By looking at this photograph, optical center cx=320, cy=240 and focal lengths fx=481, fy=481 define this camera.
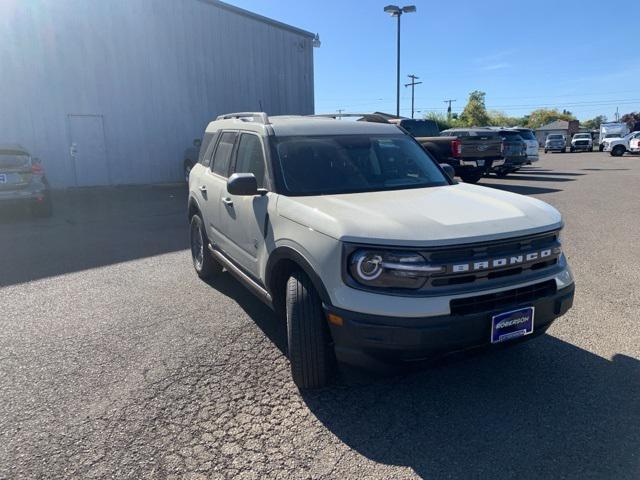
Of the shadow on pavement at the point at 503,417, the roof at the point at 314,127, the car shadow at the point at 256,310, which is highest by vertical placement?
the roof at the point at 314,127

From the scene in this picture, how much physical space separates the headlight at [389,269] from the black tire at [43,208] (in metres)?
9.68

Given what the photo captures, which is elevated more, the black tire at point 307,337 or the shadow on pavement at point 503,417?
the black tire at point 307,337

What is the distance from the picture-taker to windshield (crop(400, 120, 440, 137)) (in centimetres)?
1639

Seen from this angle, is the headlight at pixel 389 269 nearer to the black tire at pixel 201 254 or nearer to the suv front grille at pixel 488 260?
the suv front grille at pixel 488 260

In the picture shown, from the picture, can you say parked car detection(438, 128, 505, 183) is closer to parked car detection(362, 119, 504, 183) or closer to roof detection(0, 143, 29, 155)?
parked car detection(362, 119, 504, 183)

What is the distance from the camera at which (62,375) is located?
3.56 m

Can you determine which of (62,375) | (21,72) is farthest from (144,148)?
(62,375)

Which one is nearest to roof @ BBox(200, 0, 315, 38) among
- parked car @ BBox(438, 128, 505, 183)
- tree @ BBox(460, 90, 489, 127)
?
parked car @ BBox(438, 128, 505, 183)

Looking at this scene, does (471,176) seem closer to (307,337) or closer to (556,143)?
(307,337)

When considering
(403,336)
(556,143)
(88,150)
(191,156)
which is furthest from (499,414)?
(556,143)

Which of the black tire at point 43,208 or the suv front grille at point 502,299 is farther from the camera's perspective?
the black tire at point 43,208

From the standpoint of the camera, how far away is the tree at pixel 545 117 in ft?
334

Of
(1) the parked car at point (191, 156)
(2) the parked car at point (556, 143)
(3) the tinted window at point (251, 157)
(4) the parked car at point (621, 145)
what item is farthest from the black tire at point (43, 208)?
(2) the parked car at point (556, 143)

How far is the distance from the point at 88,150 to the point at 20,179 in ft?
19.7
